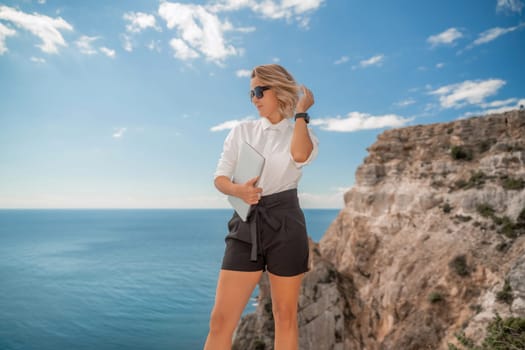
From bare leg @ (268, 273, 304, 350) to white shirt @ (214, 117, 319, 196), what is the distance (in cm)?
61

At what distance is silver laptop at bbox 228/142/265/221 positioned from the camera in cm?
221

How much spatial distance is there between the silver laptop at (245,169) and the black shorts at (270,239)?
0.22ft

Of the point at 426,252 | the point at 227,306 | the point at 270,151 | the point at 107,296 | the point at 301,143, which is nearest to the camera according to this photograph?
the point at 227,306

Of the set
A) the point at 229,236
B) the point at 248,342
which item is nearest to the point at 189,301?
the point at 248,342

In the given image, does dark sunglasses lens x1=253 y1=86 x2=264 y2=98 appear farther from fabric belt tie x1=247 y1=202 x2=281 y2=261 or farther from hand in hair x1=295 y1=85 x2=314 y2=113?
fabric belt tie x1=247 y1=202 x2=281 y2=261

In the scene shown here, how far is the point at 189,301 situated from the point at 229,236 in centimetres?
5936

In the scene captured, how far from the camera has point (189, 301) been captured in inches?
2233

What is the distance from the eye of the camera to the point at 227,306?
214 centimetres

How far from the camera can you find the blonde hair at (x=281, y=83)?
2.46m

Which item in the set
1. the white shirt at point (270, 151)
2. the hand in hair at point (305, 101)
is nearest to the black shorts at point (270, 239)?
the white shirt at point (270, 151)

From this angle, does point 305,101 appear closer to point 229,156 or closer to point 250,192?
point 229,156

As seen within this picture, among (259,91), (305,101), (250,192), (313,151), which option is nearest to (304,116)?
(305,101)

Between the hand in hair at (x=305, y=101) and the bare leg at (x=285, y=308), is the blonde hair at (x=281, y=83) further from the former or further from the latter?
the bare leg at (x=285, y=308)

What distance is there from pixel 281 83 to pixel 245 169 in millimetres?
687
